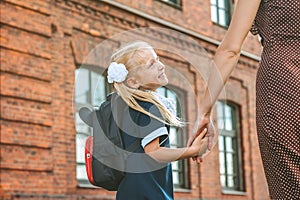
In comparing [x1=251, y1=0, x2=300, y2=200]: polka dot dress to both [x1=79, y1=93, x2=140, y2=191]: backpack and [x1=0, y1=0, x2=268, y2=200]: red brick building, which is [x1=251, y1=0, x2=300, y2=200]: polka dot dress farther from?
[x1=0, y1=0, x2=268, y2=200]: red brick building

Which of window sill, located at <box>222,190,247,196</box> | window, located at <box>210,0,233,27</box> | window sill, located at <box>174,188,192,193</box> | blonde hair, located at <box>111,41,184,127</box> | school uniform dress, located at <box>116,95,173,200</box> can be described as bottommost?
school uniform dress, located at <box>116,95,173,200</box>

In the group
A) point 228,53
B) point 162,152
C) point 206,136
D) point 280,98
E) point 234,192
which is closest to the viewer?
point 280,98

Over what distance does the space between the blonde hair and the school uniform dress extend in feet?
0.08

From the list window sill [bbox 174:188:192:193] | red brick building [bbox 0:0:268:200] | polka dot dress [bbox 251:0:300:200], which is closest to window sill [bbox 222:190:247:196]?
red brick building [bbox 0:0:268:200]

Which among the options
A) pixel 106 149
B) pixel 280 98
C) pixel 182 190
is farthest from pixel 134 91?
pixel 182 190

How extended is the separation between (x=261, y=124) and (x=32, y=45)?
27.8 feet

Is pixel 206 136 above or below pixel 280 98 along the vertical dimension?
below

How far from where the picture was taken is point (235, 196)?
1645 centimetres

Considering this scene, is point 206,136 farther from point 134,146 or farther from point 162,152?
point 134,146

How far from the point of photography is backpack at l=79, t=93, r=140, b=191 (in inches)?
144

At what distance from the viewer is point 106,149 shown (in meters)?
3.66

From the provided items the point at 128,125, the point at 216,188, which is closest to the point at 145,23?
the point at 216,188

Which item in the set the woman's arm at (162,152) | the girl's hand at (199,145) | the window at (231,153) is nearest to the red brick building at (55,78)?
the window at (231,153)

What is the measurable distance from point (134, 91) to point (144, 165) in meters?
0.35
